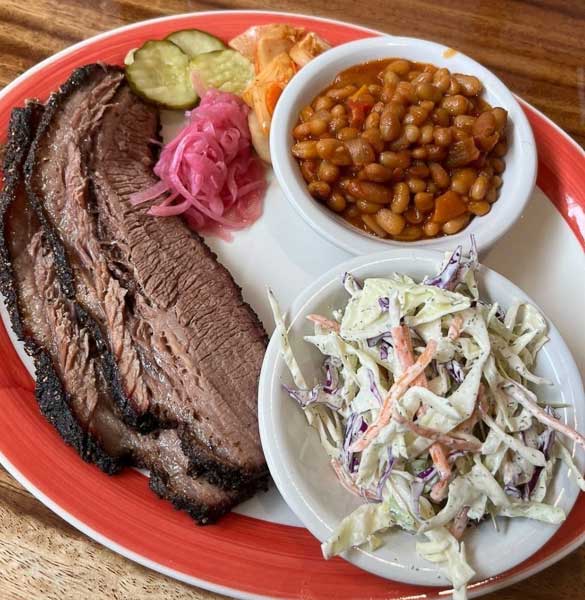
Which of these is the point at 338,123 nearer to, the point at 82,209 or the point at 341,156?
the point at 341,156

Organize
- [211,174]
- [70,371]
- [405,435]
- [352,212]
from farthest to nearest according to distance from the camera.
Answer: [211,174]
[352,212]
[70,371]
[405,435]

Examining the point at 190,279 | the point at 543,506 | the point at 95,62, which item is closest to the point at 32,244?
the point at 190,279

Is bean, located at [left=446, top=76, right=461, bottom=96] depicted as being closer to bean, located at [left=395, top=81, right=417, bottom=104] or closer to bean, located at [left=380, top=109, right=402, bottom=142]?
bean, located at [left=395, top=81, right=417, bottom=104]

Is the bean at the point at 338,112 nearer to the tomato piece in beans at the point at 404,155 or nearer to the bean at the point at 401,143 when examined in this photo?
the tomato piece in beans at the point at 404,155

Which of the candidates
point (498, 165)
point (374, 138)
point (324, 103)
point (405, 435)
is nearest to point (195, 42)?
point (324, 103)

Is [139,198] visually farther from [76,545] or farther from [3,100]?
[76,545]

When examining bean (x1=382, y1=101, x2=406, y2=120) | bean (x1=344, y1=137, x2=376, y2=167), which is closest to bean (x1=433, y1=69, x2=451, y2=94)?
bean (x1=382, y1=101, x2=406, y2=120)

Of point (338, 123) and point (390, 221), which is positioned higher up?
point (338, 123)

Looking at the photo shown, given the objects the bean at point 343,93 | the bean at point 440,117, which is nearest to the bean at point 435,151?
the bean at point 440,117
